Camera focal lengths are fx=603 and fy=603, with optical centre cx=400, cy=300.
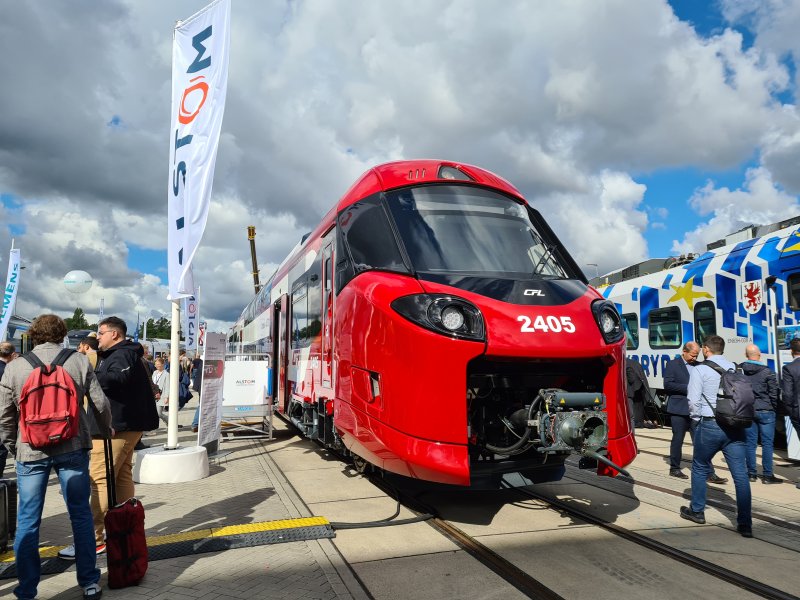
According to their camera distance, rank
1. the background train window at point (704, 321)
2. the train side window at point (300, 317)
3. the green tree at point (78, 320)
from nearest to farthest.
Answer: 1. the train side window at point (300, 317)
2. the background train window at point (704, 321)
3. the green tree at point (78, 320)

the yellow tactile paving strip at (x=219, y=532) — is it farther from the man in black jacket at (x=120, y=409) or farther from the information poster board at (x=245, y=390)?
the information poster board at (x=245, y=390)

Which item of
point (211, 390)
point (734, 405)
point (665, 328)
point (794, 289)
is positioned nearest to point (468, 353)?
point (734, 405)

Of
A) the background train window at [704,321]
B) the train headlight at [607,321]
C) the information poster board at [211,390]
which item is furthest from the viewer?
the background train window at [704,321]

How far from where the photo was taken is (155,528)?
5.56 m

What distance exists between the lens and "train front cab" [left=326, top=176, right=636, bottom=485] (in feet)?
15.1

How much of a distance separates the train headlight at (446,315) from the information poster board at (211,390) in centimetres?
541

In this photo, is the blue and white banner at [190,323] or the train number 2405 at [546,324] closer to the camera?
the train number 2405 at [546,324]

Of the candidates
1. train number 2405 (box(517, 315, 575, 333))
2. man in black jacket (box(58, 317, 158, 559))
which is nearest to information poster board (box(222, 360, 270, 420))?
man in black jacket (box(58, 317, 158, 559))

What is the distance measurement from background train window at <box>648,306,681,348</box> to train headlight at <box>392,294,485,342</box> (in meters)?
9.40

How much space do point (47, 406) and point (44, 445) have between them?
0.24 meters

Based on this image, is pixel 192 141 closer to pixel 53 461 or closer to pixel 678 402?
pixel 53 461

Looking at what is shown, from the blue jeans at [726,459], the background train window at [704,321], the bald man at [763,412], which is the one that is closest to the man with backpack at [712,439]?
the blue jeans at [726,459]

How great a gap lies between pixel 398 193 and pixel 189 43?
4487mm

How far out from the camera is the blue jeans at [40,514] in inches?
147
